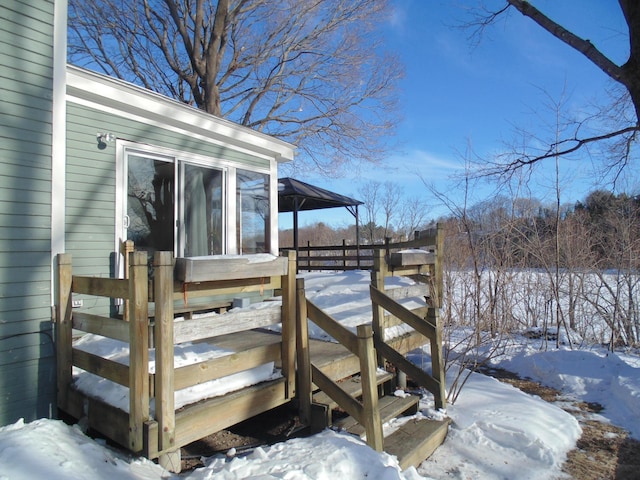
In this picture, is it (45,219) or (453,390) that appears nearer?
(45,219)

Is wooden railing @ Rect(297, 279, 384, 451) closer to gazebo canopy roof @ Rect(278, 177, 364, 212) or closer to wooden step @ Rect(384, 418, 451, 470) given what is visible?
wooden step @ Rect(384, 418, 451, 470)

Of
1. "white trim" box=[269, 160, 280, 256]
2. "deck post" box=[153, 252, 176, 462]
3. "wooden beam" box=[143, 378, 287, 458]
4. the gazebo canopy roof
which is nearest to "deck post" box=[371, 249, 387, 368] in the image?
"wooden beam" box=[143, 378, 287, 458]

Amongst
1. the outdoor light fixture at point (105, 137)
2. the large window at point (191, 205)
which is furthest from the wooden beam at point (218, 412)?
the outdoor light fixture at point (105, 137)

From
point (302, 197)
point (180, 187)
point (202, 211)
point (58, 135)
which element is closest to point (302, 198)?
point (302, 197)

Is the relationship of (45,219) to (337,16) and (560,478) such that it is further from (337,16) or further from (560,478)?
(337,16)

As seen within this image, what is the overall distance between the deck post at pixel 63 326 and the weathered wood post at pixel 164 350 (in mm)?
1194

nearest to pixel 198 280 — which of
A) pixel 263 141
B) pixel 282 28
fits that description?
pixel 263 141

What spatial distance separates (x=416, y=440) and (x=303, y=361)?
1147 millimetres

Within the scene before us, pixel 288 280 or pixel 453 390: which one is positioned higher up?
pixel 288 280

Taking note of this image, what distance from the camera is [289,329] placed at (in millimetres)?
3293

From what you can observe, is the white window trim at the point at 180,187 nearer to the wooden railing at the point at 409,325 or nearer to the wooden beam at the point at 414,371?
the wooden railing at the point at 409,325

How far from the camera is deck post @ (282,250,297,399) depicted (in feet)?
10.8

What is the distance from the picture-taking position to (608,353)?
6535mm

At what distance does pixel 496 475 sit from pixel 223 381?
7.32 feet
